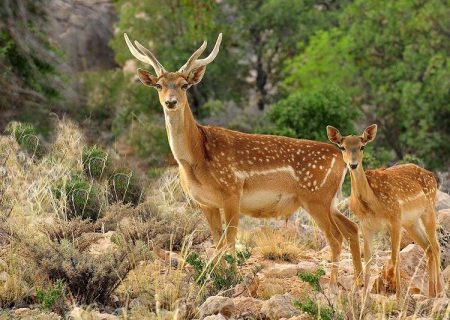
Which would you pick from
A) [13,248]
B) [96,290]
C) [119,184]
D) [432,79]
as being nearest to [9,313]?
[96,290]

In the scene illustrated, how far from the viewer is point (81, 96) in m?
40.1

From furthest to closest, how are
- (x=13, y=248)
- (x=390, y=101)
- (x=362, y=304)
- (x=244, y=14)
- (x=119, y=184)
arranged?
1. (x=244, y=14)
2. (x=390, y=101)
3. (x=119, y=184)
4. (x=13, y=248)
5. (x=362, y=304)

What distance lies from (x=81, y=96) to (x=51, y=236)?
2968cm

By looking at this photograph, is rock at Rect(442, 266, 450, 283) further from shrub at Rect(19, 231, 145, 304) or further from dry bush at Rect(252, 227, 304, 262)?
shrub at Rect(19, 231, 145, 304)

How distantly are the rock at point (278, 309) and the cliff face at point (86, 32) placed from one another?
38791 mm

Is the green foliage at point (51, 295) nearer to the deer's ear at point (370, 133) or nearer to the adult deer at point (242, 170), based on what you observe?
the adult deer at point (242, 170)

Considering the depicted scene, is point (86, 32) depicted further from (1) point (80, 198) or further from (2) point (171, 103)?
(2) point (171, 103)

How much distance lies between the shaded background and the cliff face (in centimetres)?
7

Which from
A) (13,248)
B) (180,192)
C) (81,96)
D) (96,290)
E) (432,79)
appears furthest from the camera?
(81,96)

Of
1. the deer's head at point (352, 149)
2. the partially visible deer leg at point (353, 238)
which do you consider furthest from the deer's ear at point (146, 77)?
the partially visible deer leg at point (353, 238)

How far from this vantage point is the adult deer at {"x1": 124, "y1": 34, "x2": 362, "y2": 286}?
10.1 meters

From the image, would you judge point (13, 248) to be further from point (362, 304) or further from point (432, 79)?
point (432, 79)

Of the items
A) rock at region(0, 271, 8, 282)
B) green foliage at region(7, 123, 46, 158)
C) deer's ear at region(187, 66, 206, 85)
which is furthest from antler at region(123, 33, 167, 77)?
green foliage at region(7, 123, 46, 158)

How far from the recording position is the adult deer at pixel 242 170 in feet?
33.0
